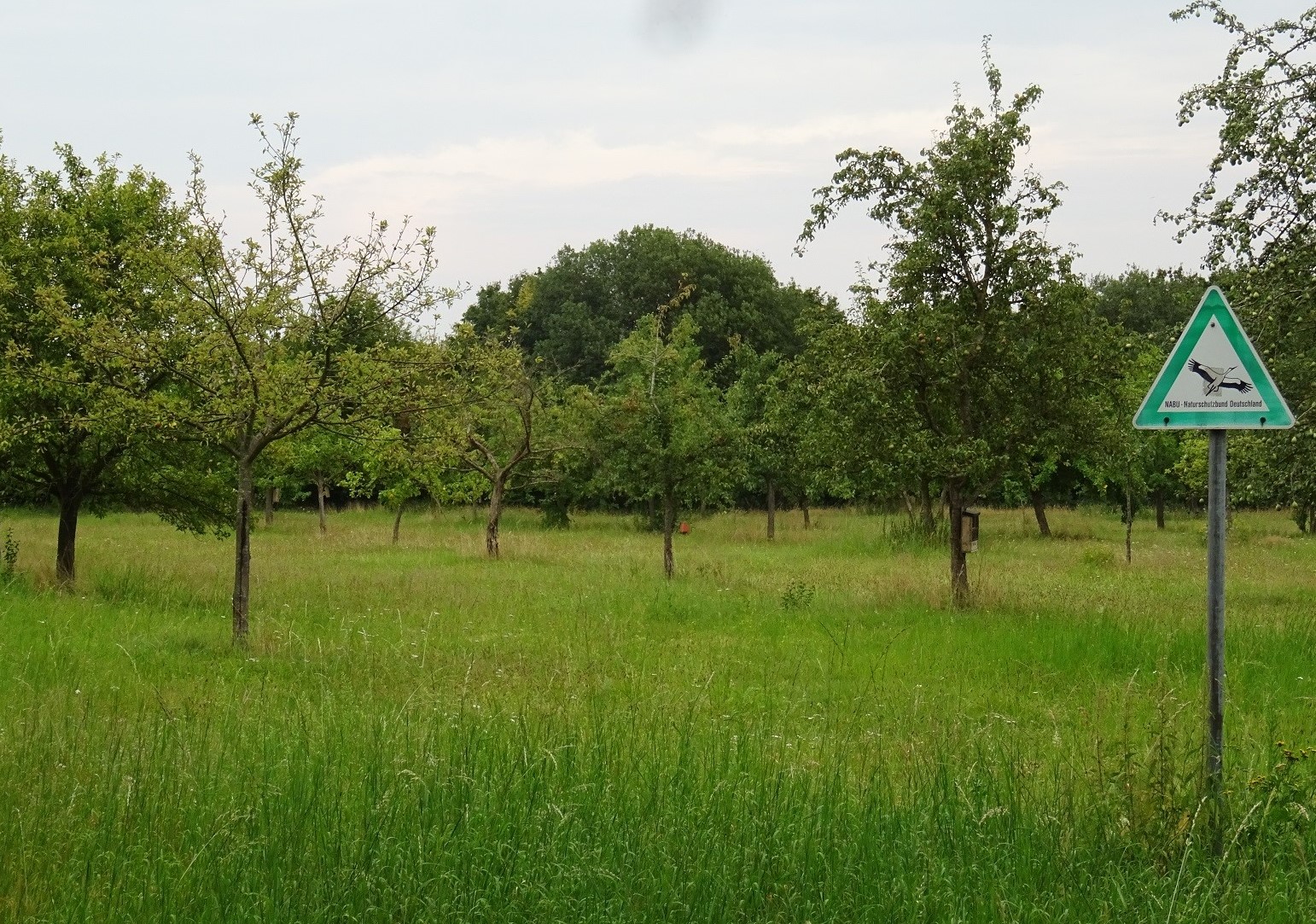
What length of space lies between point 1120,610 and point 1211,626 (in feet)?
36.3

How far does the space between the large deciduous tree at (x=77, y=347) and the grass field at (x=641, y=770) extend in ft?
9.81

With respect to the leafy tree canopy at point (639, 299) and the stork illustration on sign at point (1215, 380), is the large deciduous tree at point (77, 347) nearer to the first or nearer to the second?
the stork illustration on sign at point (1215, 380)

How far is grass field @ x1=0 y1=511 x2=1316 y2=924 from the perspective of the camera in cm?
468

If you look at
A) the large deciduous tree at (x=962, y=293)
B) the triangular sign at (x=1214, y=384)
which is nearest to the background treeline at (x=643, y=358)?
the large deciduous tree at (x=962, y=293)

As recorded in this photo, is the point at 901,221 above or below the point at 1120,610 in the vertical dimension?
above

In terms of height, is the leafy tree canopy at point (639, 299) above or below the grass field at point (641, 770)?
above

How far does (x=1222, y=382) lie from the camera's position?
5.60m

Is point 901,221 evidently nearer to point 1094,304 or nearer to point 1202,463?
point 1094,304

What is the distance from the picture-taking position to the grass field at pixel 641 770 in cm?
468

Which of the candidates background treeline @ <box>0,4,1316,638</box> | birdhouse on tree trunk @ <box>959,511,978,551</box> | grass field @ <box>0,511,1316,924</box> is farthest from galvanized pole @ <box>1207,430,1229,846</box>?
birdhouse on tree trunk @ <box>959,511,978,551</box>

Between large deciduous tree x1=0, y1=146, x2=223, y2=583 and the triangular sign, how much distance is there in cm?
1299

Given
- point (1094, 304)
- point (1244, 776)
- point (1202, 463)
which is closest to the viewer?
point (1244, 776)

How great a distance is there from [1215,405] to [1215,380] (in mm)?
135

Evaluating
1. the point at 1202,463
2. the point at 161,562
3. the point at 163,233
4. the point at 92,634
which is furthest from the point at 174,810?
the point at 1202,463
